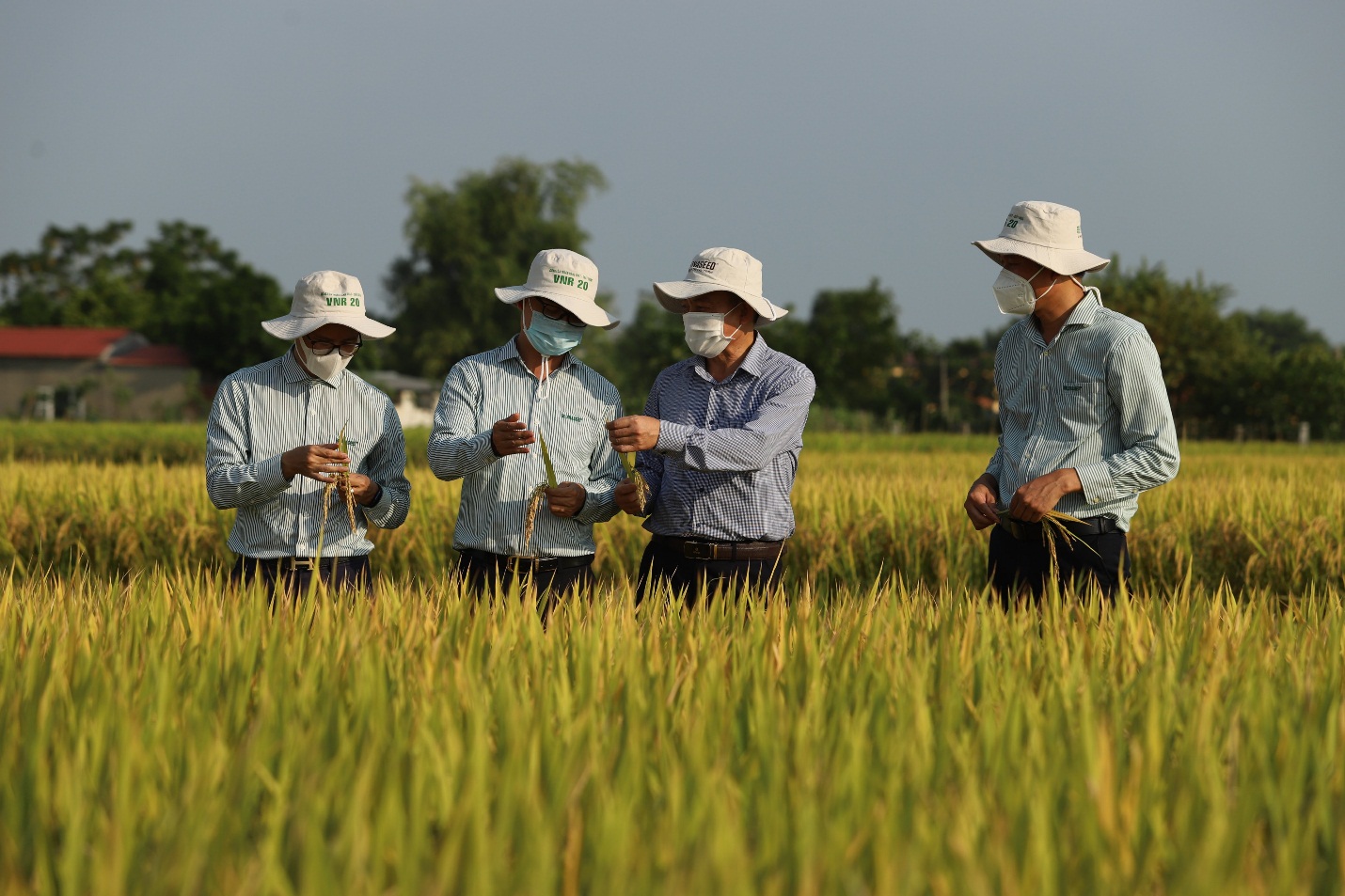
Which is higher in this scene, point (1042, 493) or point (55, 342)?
point (55, 342)

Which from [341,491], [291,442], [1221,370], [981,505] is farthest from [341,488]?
[1221,370]

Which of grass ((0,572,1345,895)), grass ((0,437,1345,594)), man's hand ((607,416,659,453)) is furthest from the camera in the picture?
grass ((0,437,1345,594))

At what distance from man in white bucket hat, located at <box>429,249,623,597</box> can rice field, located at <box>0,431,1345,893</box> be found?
1.22 feet

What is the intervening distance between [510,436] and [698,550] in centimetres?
68

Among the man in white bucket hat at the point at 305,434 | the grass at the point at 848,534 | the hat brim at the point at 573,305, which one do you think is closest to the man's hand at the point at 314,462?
the man in white bucket hat at the point at 305,434

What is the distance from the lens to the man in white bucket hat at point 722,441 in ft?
11.0

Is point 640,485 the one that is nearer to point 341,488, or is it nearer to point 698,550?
point 698,550

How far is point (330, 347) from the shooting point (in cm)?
342

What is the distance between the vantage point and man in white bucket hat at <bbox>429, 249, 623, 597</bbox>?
11.0ft

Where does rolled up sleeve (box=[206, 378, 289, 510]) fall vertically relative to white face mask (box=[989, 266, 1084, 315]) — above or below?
below

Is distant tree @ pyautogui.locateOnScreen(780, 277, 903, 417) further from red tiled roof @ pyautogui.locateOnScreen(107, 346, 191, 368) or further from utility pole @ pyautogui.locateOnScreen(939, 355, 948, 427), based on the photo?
red tiled roof @ pyautogui.locateOnScreen(107, 346, 191, 368)

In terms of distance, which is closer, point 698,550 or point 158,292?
point 698,550

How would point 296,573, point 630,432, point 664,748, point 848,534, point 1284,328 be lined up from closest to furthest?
point 664,748
point 630,432
point 296,573
point 848,534
point 1284,328

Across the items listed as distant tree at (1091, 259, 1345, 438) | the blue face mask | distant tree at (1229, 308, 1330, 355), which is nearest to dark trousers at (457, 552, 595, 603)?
the blue face mask
